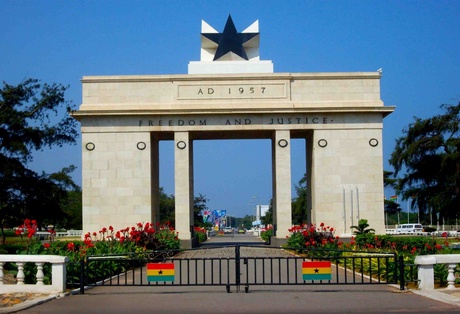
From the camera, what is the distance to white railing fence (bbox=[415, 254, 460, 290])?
1739 centimetres

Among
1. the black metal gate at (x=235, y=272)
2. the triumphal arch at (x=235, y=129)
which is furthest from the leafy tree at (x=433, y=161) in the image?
the black metal gate at (x=235, y=272)

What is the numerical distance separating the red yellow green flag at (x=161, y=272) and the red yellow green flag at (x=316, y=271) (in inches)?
127

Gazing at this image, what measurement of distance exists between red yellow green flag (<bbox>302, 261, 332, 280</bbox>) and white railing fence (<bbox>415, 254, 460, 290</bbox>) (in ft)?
6.98

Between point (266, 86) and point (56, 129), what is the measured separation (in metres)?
13.2

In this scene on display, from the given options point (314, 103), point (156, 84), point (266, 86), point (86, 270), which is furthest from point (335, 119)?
point (86, 270)

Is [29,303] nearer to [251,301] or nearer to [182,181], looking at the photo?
[251,301]

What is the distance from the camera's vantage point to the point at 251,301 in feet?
52.5

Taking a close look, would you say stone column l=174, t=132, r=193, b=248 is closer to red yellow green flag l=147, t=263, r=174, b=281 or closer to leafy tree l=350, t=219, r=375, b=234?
leafy tree l=350, t=219, r=375, b=234

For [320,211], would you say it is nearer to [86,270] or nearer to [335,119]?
[335,119]

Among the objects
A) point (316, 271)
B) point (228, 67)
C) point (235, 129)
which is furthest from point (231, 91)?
point (316, 271)

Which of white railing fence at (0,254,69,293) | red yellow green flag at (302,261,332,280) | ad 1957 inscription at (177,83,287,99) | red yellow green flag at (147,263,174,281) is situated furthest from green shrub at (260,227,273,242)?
white railing fence at (0,254,69,293)

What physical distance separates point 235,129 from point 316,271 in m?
23.9

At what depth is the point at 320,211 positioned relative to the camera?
41156 millimetres

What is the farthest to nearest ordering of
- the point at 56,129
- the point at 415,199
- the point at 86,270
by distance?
the point at 415,199, the point at 56,129, the point at 86,270
